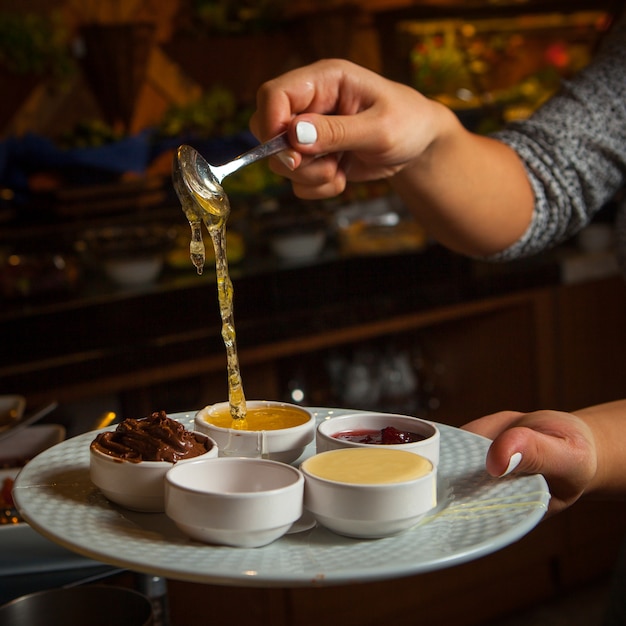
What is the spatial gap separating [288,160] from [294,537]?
1.93ft

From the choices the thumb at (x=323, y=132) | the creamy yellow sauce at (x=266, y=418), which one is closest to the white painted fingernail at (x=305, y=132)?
the thumb at (x=323, y=132)

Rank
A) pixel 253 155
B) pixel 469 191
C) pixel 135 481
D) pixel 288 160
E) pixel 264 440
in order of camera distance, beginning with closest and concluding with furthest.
→ pixel 135 481 < pixel 264 440 < pixel 253 155 < pixel 288 160 < pixel 469 191

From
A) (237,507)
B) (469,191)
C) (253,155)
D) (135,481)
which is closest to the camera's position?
(237,507)

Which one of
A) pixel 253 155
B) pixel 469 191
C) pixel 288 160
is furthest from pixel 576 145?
pixel 253 155

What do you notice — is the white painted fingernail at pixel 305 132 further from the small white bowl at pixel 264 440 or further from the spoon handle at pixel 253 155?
the small white bowl at pixel 264 440

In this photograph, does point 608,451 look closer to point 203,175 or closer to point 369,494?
point 369,494

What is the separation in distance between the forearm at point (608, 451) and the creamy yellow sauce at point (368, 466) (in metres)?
0.30

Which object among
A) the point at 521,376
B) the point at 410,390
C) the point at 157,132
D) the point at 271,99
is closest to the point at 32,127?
the point at 157,132

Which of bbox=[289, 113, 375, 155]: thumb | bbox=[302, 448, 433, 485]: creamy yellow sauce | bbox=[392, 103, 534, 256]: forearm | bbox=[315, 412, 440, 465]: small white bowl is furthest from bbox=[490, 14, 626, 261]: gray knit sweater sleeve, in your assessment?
bbox=[302, 448, 433, 485]: creamy yellow sauce

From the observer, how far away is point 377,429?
119cm

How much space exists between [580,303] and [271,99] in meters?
2.16

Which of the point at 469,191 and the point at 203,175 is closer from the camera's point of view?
the point at 203,175

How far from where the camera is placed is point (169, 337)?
2570mm

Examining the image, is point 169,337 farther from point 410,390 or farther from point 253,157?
point 253,157
